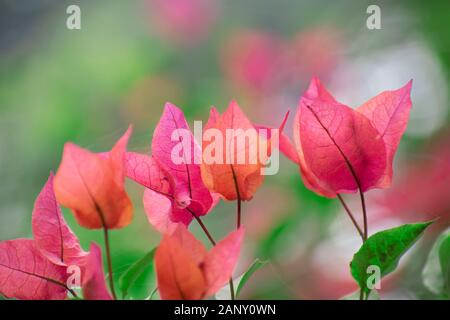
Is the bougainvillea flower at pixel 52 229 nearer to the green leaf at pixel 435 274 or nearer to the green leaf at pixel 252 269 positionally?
the green leaf at pixel 252 269

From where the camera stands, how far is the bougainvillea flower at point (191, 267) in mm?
220

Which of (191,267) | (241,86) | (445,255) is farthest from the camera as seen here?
(241,86)

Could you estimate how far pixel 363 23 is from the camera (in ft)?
3.84

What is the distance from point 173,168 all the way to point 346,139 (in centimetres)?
7

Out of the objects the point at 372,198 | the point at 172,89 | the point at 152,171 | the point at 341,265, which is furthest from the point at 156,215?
the point at 172,89

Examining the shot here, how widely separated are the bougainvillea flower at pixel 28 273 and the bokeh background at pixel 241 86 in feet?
1.49

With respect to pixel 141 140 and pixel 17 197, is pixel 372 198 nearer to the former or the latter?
pixel 141 140

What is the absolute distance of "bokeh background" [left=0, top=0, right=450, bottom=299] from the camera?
78cm

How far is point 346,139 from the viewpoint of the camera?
26 centimetres

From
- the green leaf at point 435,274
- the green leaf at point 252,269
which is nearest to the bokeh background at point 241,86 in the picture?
the green leaf at point 435,274

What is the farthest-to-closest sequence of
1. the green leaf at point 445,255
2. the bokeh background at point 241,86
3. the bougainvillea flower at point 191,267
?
the bokeh background at point 241,86, the green leaf at point 445,255, the bougainvillea flower at point 191,267

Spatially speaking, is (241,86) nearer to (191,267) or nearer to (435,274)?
(435,274)

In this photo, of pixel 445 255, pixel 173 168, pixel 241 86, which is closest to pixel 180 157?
pixel 173 168
